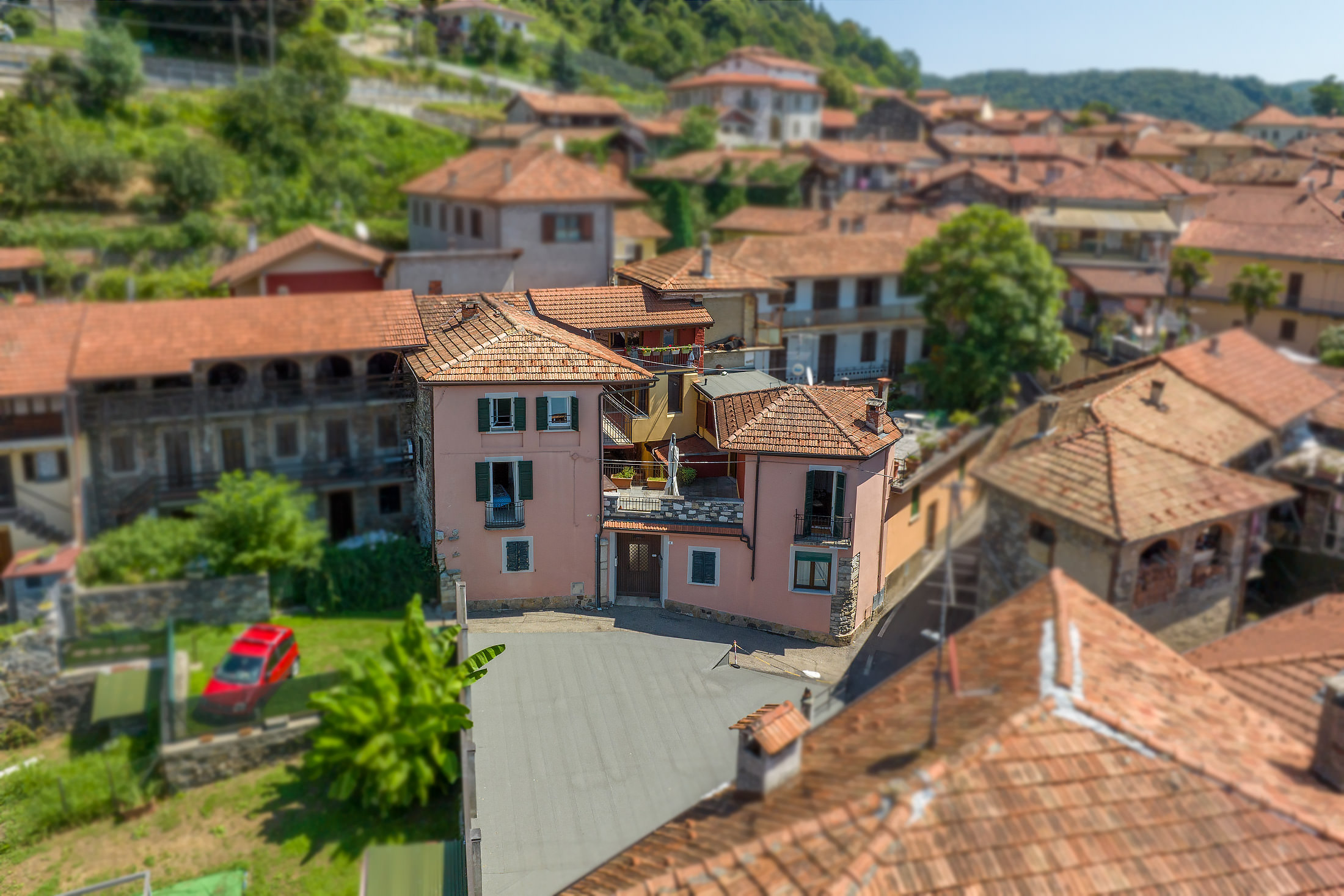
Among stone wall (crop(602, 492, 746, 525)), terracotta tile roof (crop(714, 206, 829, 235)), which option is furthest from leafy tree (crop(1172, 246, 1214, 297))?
terracotta tile roof (crop(714, 206, 829, 235))

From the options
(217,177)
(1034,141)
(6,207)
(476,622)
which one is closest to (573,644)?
(476,622)

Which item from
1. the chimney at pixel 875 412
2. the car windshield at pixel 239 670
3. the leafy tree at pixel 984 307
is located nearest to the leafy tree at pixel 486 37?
the leafy tree at pixel 984 307

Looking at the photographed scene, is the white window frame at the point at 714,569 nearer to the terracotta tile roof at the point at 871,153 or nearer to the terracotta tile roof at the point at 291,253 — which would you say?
the terracotta tile roof at the point at 291,253

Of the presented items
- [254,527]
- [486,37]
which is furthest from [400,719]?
[486,37]

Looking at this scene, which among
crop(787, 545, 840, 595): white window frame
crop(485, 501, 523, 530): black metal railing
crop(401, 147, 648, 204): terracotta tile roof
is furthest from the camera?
crop(401, 147, 648, 204): terracotta tile roof

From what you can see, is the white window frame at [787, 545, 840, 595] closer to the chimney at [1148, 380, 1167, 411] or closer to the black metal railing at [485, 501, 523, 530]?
the black metal railing at [485, 501, 523, 530]

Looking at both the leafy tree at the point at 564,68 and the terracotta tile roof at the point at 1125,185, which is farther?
the terracotta tile roof at the point at 1125,185

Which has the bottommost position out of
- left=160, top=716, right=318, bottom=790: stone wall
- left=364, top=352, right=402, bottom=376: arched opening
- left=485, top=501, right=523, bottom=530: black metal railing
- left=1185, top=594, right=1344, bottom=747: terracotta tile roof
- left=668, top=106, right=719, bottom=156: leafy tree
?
left=160, top=716, right=318, bottom=790: stone wall
